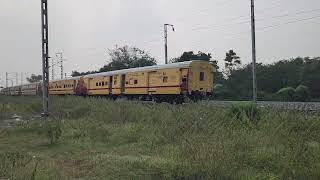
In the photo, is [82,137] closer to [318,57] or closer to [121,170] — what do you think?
[121,170]

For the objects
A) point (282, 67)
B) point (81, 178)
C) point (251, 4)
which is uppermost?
point (251, 4)

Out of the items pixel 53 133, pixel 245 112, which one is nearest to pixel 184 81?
pixel 245 112

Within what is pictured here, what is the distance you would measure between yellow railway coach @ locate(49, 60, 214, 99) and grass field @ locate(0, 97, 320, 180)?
12.4m

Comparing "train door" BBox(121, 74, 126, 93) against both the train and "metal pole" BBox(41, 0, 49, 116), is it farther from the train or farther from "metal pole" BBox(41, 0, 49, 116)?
"metal pole" BBox(41, 0, 49, 116)

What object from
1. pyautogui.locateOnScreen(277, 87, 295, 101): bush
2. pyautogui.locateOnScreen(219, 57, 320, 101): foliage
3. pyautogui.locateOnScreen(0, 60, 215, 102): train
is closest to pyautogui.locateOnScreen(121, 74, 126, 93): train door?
pyautogui.locateOnScreen(0, 60, 215, 102): train

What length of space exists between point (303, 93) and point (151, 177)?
3702 cm

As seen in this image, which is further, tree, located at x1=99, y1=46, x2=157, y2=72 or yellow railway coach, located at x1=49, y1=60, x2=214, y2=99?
tree, located at x1=99, y1=46, x2=157, y2=72

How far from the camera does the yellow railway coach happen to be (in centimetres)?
2898

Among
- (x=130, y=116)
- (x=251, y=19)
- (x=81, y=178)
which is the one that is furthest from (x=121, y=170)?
(x=251, y=19)

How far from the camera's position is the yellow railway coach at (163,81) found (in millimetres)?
28984

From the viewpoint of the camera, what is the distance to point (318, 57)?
53.0m

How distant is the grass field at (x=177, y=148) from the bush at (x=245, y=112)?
5cm

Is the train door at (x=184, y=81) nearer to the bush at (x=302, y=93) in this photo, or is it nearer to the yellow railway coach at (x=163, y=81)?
the yellow railway coach at (x=163, y=81)

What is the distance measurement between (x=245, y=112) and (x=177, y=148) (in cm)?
473
